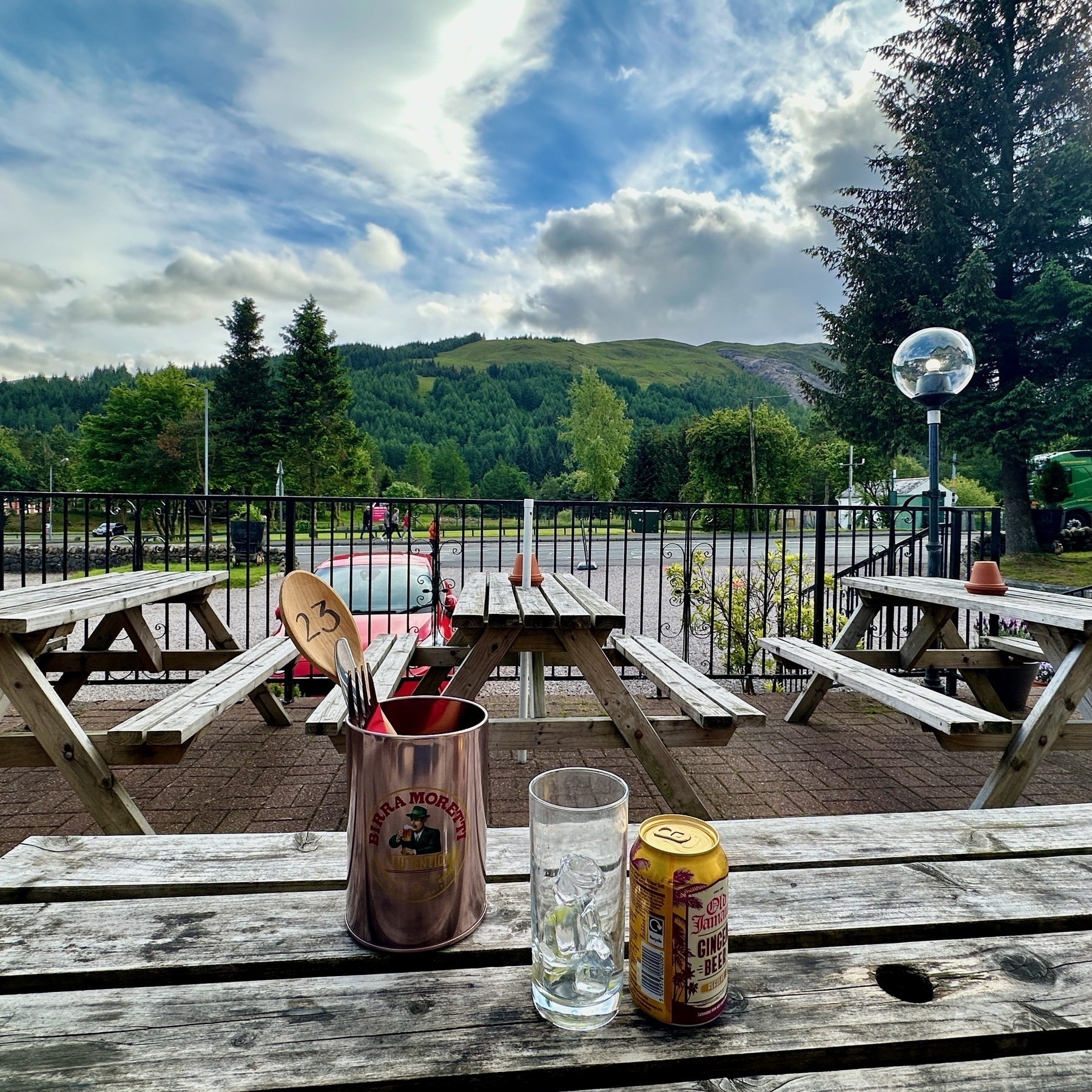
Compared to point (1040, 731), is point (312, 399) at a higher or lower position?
higher

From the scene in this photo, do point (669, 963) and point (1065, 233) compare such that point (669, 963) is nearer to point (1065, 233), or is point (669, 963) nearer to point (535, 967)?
point (535, 967)

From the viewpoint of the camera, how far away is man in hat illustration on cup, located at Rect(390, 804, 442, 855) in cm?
64

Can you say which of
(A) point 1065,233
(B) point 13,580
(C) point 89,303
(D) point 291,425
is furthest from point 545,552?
(C) point 89,303

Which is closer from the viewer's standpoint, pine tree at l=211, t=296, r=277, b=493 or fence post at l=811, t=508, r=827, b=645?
fence post at l=811, t=508, r=827, b=645

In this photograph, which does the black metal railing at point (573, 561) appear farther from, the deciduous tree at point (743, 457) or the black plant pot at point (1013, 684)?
the deciduous tree at point (743, 457)

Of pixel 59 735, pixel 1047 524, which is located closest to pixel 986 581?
pixel 59 735

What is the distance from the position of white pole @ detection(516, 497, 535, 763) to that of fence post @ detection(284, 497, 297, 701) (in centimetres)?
125

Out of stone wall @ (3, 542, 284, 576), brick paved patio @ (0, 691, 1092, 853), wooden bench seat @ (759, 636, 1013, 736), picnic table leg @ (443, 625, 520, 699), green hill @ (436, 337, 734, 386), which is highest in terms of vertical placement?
green hill @ (436, 337, 734, 386)

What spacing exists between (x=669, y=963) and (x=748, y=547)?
15.0 feet

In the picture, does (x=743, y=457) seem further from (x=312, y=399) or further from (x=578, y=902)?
(x=578, y=902)

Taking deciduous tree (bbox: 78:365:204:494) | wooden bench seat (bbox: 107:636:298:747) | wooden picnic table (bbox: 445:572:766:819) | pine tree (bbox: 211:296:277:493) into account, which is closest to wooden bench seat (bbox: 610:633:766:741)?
wooden picnic table (bbox: 445:572:766:819)

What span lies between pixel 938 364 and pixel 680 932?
208 inches

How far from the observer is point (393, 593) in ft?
17.6

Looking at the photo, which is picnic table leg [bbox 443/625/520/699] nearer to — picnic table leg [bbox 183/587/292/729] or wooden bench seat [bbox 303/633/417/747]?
wooden bench seat [bbox 303/633/417/747]
